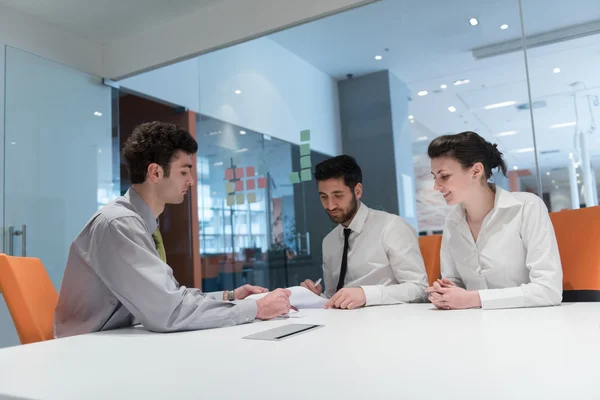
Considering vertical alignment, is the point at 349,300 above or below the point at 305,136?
below

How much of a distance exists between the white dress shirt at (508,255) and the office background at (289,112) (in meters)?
1.39

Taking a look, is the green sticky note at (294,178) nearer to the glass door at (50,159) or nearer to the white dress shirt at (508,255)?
the glass door at (50,159)

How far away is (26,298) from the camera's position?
60.3 inches

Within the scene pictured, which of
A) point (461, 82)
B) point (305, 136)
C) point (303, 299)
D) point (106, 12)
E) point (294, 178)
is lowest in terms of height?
point (303, 299)

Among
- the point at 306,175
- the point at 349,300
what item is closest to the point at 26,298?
the point at 349,300

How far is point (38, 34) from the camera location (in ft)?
14.1

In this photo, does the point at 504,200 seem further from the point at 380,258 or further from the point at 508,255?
the point at 380,258

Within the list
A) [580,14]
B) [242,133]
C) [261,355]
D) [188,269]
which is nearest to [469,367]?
[261,355]

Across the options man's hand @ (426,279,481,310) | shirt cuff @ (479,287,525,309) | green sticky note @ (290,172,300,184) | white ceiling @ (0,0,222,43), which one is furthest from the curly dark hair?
white ceiling @ (0,0,222,43)

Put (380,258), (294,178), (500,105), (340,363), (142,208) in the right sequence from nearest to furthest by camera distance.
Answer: (340,363) → (142,208) → (380,258) → (500,105) → (294,178)

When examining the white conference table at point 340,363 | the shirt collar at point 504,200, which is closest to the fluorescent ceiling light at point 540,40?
the shirt collar at point 504,200

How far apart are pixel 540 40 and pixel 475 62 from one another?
408 millimetres

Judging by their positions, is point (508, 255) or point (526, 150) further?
point (526, 150)

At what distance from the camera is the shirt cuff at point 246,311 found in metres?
1.46
